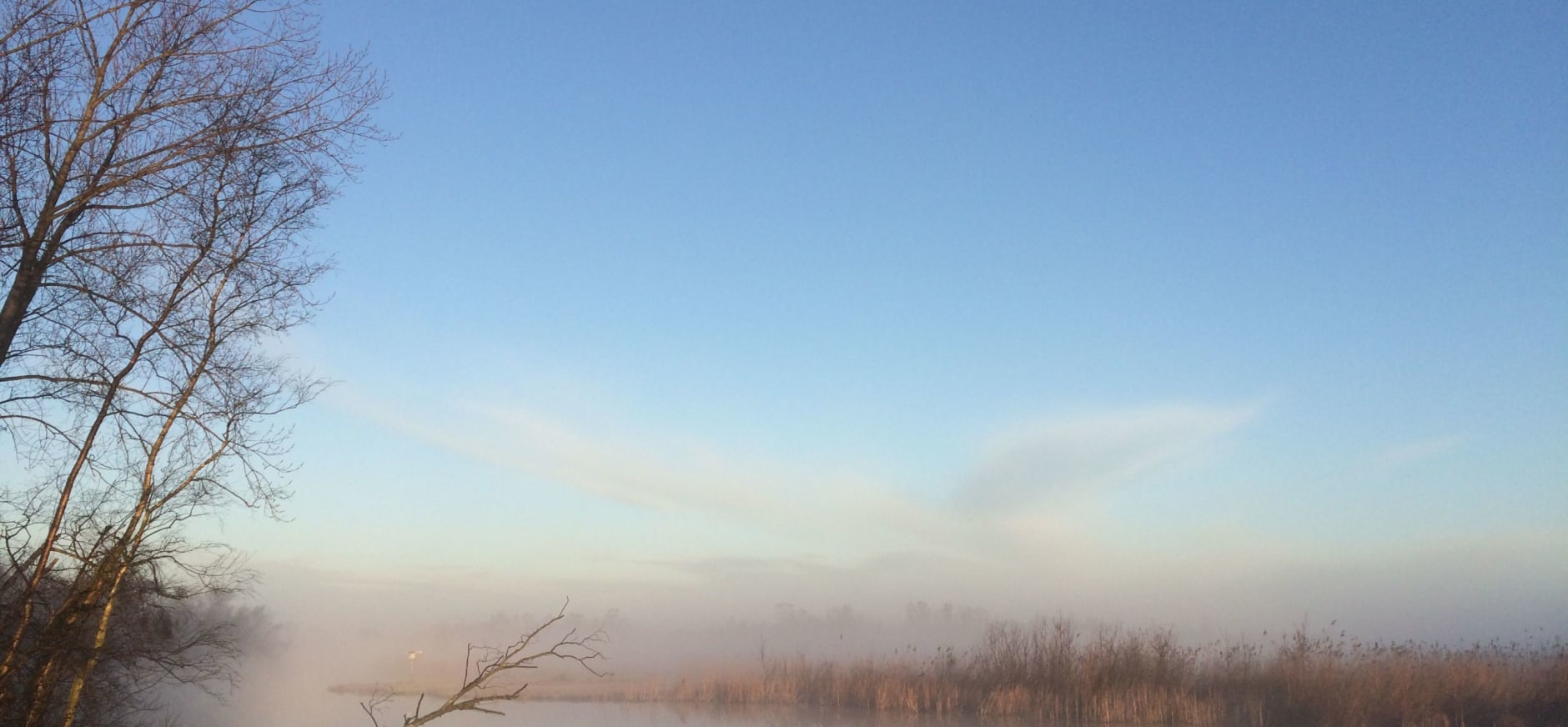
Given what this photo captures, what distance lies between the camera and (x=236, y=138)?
6508 mm

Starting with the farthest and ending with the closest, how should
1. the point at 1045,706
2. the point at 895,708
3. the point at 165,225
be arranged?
1. the point at 895,708
2. the point at 1045,706
3. the point at 165,225

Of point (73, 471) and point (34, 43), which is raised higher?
point (34, 43)

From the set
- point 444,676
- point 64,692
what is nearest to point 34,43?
point 64,692

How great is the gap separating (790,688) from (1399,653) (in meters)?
16.1

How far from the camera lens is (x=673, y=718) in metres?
27.4

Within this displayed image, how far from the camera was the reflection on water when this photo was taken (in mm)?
24141

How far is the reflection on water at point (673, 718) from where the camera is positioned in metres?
24.1

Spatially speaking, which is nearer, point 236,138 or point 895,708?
point 236,138

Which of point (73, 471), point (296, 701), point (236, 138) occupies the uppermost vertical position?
point (236, 138)

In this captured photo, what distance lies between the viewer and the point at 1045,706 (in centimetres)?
2458

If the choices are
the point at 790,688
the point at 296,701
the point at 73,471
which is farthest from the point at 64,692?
the point at 296,701

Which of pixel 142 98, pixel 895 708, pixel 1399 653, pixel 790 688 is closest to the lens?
pixel 142 98

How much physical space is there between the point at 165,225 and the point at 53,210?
770mm

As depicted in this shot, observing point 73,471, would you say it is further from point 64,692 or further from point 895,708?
point 895,708
